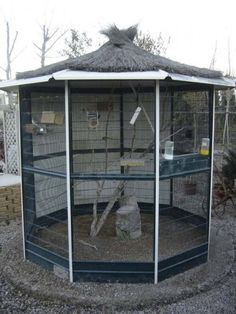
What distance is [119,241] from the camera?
380cm

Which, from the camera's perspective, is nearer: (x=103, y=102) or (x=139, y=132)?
(x=103, y=102)

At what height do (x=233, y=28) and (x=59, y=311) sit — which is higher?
(x=233, y=28)

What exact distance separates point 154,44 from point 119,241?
6.23 m

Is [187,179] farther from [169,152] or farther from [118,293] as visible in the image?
[118,293]

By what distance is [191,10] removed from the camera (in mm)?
9156

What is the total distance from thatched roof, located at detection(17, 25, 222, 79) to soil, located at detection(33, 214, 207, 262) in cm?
186

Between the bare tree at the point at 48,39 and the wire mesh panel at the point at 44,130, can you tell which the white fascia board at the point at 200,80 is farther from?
the bare tree at the point at 48,39

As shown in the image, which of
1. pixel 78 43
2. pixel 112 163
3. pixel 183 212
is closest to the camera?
pixel 183 212

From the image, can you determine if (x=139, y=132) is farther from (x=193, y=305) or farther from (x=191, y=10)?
(x=191, y=10)

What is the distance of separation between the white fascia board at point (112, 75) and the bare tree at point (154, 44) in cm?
594

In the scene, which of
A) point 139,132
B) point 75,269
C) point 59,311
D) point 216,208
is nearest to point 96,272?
point 75,269

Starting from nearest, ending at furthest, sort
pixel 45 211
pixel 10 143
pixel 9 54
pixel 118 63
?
pixel 118 63 → pixel 45 211 → pixel 10 143 → pixel 9 54

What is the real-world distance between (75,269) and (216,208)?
3.04 m

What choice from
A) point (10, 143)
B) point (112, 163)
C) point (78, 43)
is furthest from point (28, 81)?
point (78, 43)
